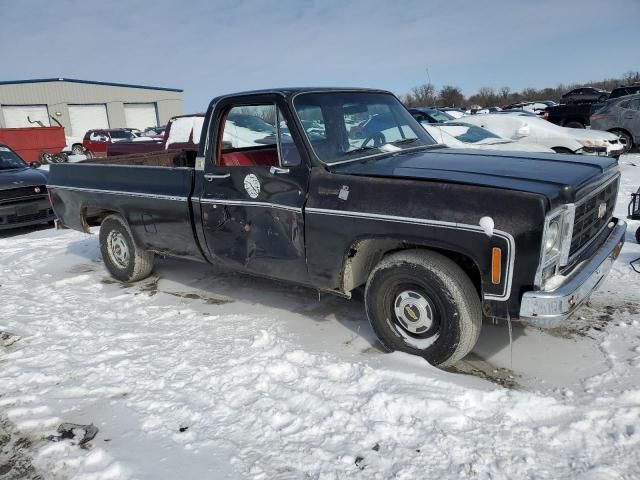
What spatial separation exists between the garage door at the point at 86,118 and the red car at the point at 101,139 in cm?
1735

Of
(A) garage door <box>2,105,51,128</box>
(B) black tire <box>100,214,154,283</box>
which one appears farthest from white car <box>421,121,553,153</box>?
(A) garage door <box>2,105,51,128</box>

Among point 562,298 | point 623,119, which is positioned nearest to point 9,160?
point 562,298

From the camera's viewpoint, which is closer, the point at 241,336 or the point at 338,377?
the point at 338,377

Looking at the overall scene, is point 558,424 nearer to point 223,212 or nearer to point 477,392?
point 477,392

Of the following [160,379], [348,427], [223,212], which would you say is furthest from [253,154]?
[348,427]

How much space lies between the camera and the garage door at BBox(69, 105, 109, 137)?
40.8 m

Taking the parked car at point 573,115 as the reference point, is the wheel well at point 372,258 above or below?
below

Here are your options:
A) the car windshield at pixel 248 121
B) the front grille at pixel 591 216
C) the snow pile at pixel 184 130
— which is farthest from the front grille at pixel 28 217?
the front grille at pixel 591 216

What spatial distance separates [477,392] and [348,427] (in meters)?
0.86

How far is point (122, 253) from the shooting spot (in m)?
5.80

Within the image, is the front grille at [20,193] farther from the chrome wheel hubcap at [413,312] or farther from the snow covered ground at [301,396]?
the chrome wheel hubcap at [413,312]

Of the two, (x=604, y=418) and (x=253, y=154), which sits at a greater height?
(x=253, y=154)

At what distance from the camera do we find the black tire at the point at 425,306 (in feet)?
10.6

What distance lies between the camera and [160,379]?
3.52 m
